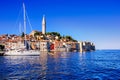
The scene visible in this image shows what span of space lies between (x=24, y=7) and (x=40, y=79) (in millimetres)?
82464

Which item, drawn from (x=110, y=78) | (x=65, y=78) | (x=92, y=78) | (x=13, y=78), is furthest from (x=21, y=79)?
(x=110, y=78)

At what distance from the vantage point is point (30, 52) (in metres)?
118

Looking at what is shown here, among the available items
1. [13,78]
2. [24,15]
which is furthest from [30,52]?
[13,78]

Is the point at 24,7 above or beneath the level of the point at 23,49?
above

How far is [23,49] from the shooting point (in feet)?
399

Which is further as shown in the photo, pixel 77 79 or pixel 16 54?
pixel 16 54

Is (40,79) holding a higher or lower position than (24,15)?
lower

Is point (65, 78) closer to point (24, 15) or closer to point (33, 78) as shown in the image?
point (33, 78)

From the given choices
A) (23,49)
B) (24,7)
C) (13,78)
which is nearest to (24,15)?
(24,7)

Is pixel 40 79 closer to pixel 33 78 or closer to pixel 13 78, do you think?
pixel 33 78

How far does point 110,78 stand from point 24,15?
266 ft

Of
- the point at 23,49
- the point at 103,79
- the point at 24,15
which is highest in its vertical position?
the point at 24,15

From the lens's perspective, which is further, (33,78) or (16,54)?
(16,54)

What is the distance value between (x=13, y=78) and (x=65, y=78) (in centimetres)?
824
